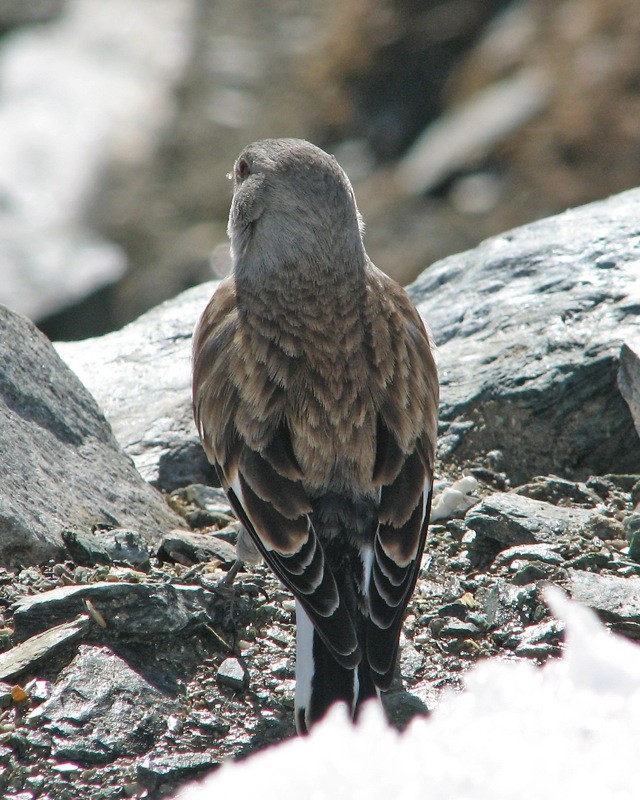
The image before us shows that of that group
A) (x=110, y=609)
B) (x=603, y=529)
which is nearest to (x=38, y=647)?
(x=110, y=609)

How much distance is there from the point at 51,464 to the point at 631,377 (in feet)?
8.06

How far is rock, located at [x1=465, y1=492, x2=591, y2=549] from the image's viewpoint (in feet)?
15.4

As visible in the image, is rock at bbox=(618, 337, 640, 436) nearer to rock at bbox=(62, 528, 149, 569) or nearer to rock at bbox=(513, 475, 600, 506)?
rock at bbox=(513, 475, 600, 506)

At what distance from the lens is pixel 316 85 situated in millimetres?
17422

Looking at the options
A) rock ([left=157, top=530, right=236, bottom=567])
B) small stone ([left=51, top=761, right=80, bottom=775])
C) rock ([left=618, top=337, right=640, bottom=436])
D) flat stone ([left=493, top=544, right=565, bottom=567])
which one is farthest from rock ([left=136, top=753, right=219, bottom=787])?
rock ([left=618, top=337, right=640, bottom=436])

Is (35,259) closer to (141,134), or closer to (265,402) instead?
(141,134)

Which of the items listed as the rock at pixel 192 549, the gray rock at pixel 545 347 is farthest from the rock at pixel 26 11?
the rock at pixel 192 549

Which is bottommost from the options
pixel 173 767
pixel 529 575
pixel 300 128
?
pixel 173 767

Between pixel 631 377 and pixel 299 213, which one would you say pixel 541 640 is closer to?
pixel 631 377

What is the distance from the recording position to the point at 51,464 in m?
4.77

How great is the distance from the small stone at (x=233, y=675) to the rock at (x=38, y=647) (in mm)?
483

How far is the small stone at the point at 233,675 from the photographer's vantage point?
4.02 meters

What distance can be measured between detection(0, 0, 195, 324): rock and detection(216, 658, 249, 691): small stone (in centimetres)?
945

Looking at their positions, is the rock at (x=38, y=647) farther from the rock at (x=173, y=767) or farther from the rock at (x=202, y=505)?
the rock at (x=202, y=505)
